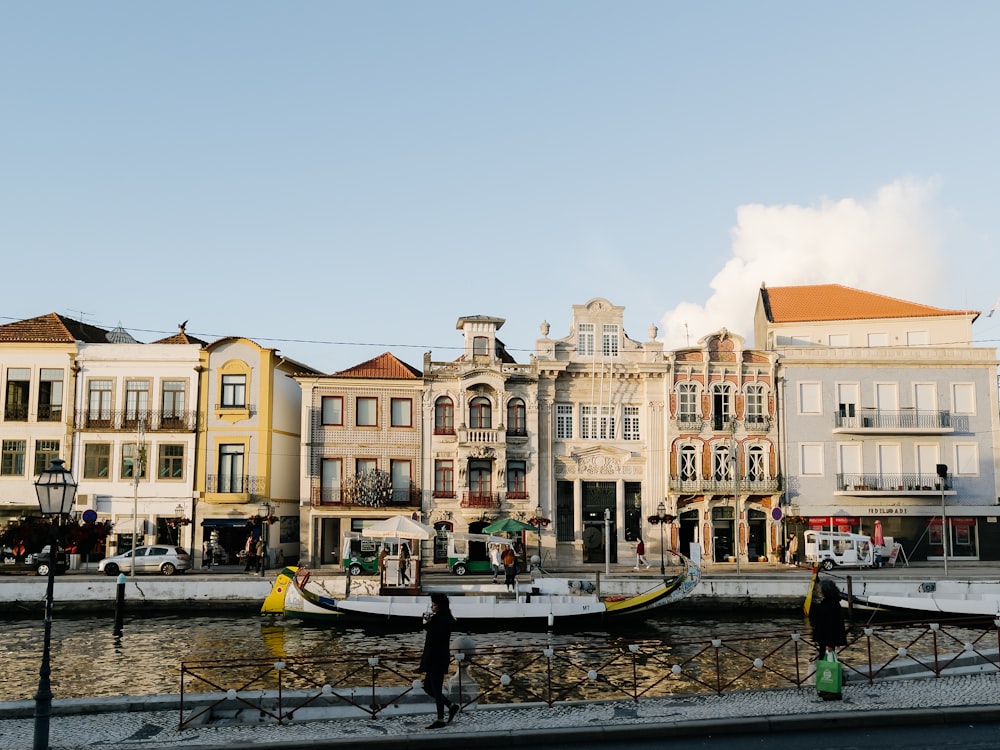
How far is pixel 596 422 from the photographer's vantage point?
53.1 meters

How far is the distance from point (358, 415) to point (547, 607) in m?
21.3

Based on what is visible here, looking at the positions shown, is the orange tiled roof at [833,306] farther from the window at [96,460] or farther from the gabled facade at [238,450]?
the window at [96,460]

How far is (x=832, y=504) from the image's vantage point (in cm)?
5250

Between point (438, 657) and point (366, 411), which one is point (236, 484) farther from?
point (438, 657)

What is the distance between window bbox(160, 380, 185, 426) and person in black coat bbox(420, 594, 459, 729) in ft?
129

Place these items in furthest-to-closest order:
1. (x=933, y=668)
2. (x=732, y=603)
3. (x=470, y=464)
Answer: (x=470, y=464), (x=732, y=603), (x=933, y=668)

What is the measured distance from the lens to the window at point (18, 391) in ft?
171

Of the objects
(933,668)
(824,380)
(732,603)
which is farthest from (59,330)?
(933,668)

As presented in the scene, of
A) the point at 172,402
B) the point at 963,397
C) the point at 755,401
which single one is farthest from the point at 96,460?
the point at 963,397

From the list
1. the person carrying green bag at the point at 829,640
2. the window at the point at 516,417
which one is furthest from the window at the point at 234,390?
the person carrying green bag at the point at 829,640

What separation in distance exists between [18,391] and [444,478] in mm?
23435

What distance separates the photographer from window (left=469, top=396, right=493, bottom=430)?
52.2 meters

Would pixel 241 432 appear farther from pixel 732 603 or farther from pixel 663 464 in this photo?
pixel 732 603

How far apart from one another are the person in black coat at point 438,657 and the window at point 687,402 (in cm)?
3821
